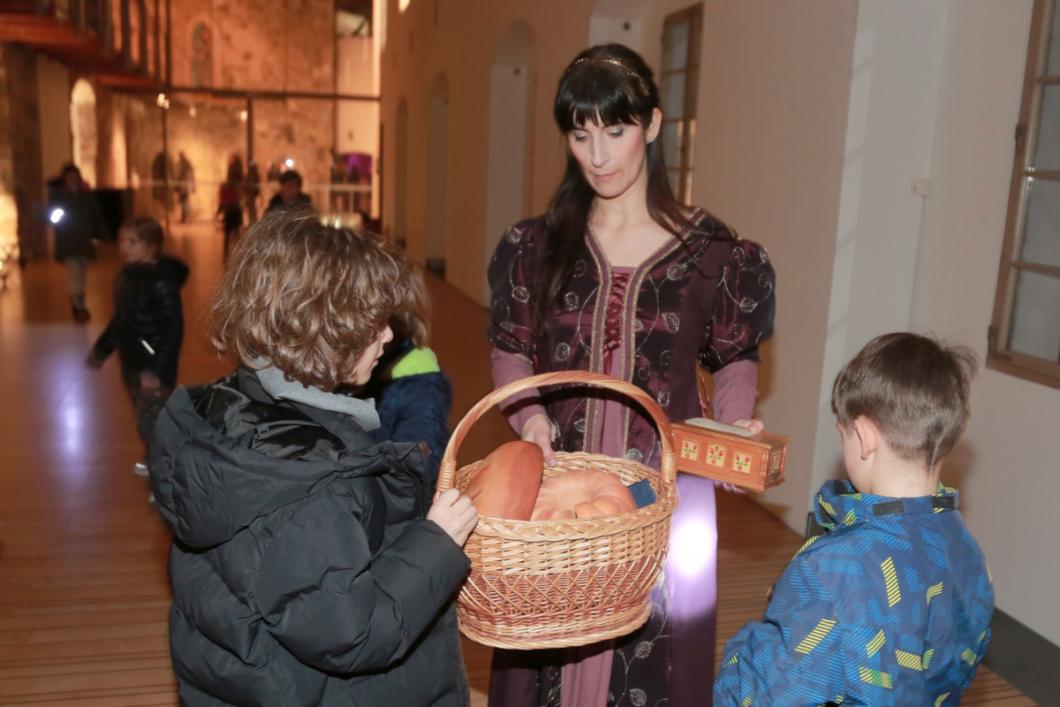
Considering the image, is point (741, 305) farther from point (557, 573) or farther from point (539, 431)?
point (557, 573)

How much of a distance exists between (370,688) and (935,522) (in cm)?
94

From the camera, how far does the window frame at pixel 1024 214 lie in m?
3.55

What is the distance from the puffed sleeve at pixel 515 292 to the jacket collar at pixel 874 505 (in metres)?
0.87

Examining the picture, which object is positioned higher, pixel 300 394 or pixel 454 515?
pixel 300 394

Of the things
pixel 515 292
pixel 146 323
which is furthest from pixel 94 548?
pixel 515 292

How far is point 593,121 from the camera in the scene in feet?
6.84

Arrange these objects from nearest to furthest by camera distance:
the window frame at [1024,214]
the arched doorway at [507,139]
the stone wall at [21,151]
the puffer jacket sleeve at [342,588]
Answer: the puffer jacket sleeve at [342,588]
the window frame at [1024,214]
the arched doorway at [507,139]
the stone wall at [21,151]

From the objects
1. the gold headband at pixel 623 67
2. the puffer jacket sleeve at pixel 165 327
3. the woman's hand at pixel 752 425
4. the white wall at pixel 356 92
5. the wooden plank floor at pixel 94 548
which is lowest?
the wooden plank floor at pixel 94 548

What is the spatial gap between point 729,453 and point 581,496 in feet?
0.94

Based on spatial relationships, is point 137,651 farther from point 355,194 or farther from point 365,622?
point 355,194

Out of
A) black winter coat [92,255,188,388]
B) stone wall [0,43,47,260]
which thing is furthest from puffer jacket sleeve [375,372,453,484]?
stone wall [0,43,47,260]

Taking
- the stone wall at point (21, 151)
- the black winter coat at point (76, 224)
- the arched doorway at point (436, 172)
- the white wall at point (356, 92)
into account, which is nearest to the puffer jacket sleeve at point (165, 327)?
the black winter coat at point (76, 224)

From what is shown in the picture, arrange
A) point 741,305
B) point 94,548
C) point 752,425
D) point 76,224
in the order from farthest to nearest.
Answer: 1. point 76,224
2. point 94,548
3. point 741,305
4. point 752,425

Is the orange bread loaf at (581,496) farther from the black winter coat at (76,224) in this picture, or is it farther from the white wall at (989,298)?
the black winter coat at (76,224)
